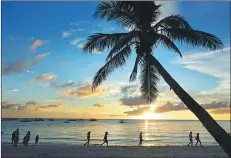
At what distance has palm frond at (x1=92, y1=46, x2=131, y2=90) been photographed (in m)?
5.30

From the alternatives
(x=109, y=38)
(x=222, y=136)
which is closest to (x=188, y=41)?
(x=109, y=38)

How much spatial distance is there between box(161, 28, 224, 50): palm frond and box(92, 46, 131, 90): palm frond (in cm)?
73

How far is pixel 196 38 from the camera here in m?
5.30

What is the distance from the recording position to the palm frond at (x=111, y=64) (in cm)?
530

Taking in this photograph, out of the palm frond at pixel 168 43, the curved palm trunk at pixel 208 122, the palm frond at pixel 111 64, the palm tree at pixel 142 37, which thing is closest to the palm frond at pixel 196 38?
the palm tree at pixel 142 37

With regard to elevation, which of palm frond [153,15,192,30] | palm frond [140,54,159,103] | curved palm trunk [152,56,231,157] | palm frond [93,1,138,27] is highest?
palm frond [93,1,138,27]

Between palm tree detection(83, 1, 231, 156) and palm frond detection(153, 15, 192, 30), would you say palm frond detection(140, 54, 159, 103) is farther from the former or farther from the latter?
palm frond detection(153, 15, 192, 30)

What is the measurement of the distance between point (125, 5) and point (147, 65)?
1031mm

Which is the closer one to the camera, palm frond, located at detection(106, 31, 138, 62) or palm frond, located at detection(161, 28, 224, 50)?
palm frond, located at detection(106, 31, 138, 62)

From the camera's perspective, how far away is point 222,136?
179 inches

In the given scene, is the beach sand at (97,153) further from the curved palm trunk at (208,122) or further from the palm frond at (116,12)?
the curved palm trunk at (208,122)

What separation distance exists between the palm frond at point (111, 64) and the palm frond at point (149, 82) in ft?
1.98

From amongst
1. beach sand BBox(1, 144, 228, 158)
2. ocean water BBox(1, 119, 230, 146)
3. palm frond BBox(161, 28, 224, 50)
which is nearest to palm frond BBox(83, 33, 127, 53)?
palm frond BBox(161, 28, 224, 50)

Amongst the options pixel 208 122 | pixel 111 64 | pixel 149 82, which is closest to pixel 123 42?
pixel 111 64
